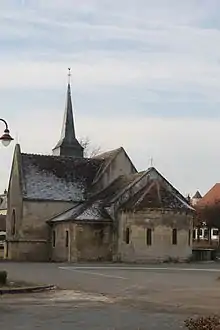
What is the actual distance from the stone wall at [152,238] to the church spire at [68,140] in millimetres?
20347

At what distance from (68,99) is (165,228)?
26784mm

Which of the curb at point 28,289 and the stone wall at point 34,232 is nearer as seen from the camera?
the curb at point 28,289

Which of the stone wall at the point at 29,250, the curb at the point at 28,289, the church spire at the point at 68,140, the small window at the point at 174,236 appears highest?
the church spire at the point at 68,140

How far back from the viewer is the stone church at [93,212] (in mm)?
58344

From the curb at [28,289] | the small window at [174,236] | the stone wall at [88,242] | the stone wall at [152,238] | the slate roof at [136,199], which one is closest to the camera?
the curb at [28,289]

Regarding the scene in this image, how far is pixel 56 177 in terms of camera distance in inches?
2581

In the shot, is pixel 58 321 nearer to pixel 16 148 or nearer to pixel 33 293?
pixel 33 293

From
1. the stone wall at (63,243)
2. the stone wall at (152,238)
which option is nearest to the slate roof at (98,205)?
the stone wall at (63,243)

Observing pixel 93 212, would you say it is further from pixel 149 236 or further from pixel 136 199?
pixel 149 236

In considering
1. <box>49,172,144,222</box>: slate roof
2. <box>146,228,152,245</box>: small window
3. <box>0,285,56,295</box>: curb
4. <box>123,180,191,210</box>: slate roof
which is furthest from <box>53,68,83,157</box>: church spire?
<box>0,285,56,295</box>: curb

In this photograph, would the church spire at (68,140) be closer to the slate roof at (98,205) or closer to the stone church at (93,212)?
the stone church at (93,212)

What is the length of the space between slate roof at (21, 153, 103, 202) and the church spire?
8.63 m

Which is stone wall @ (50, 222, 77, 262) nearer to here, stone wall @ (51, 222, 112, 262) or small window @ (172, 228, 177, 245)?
stone wall @ (51, 222, 112, 262)

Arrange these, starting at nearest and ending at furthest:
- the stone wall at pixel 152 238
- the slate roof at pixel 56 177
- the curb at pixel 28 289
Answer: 1. the curb at pixel 28 289
2. the stone wall at pixel 152 238
3. the slate roof at pixel 56 177
